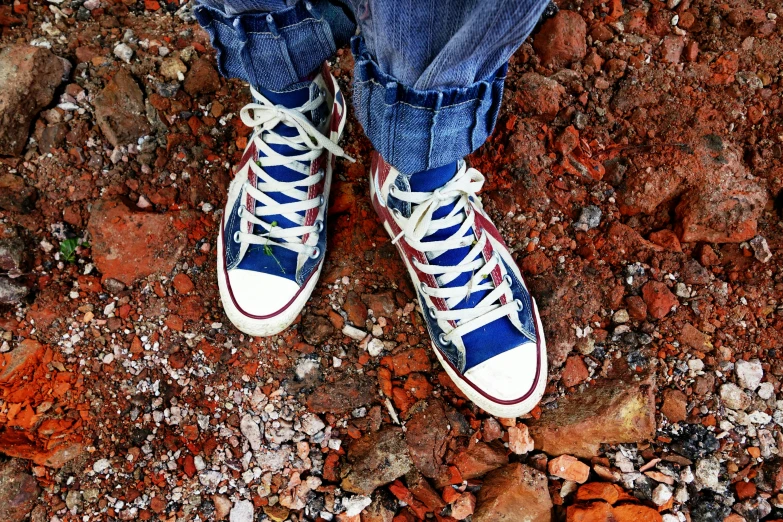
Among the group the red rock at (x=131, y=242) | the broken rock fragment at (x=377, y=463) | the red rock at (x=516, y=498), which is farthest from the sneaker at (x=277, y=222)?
the red rock at (x=516, y=498)

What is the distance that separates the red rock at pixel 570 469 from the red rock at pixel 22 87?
220 cm

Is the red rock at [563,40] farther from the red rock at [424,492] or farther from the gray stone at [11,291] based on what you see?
the gray stone at [11,291]

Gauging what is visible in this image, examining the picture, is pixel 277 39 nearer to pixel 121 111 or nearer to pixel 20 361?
pixel 121 111

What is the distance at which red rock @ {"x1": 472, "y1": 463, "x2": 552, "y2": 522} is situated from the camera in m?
1.57

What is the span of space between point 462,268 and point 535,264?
1.20ft

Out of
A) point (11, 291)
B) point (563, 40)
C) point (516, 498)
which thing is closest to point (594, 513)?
point (516, 498)

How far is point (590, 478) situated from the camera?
1.63 metres

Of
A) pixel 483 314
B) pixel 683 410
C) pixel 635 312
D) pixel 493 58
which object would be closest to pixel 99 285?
pixel 483 314

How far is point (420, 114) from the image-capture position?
1.12 meters

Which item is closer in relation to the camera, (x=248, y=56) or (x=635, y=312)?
(x=248, y=56)

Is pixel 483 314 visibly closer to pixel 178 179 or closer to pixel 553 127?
pixel 553 127

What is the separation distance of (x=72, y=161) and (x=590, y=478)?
2127 millimetres

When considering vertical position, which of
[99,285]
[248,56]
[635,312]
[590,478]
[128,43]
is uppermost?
[248,56]

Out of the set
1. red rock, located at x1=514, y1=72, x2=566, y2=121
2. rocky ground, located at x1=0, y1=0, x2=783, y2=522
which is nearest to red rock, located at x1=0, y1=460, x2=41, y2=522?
rocky ground, located at x1=0, y1=0, x2=783, y2=522
